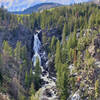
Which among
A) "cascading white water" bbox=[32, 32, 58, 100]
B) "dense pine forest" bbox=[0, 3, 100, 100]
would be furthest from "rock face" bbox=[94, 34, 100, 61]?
"cascading white water" bbox=[32, 32, 58, 100]

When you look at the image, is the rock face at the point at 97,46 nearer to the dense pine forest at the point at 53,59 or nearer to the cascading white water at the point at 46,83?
the dense pine forest at the point at 53,59

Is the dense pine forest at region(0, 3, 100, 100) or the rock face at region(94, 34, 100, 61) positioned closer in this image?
the dense pine forest at region(0, 3, 100, 100)

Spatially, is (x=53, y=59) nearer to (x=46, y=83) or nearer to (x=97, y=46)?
(x=46, y=83)

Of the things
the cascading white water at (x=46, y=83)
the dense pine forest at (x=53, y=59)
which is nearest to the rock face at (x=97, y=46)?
the dense pine forest at (x=53, y=59)

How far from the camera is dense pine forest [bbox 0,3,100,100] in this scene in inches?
2480

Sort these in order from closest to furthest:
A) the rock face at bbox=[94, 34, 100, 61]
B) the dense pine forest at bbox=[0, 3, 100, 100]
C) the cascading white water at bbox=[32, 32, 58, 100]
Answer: the dense pine forest at bbox=[0, 3, 100, 100] → the cascading white water at bbox=[32, 32, 58, 100] → the rock face at bbox=[94, 34, 100, 61]

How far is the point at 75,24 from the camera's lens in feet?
399

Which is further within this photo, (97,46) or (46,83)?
(97,46)

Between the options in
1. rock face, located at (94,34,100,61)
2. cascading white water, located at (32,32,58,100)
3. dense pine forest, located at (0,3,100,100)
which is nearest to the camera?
dense pine forest, located at (0,3,100,100)

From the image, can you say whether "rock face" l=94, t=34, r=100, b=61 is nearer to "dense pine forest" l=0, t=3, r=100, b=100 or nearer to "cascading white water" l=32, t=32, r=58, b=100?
"dense pine forest" l=0, t=3, r=100, b=100

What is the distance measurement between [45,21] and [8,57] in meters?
62.4

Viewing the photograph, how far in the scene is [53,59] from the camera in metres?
99.7

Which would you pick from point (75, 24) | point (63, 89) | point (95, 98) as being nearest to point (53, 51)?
point (75, 24)

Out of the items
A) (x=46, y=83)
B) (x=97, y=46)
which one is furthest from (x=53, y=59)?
(x=97, y=46)
